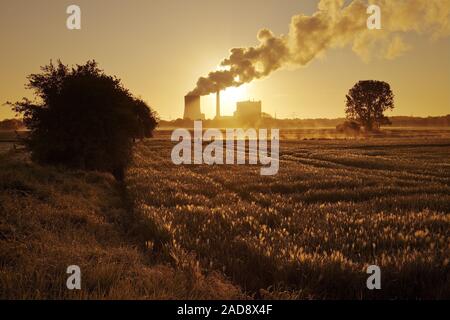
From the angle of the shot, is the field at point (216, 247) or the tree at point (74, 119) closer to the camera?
the field at point (216, 247)

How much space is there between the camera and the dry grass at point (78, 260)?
220 inches

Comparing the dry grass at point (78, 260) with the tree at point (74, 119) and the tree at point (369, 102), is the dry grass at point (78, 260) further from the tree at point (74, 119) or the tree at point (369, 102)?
the tree at point (369, 102)

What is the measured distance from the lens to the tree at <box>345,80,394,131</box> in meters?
108

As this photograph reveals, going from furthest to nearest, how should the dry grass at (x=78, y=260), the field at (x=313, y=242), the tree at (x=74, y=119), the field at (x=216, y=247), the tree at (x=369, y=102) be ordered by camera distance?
1. the tree at (x=369, y=102)
2. the tree at (x=74, y=119)
3. the field at (x=313, y=242)
4. the field at (x=216, y=247)
5. the dry grass at (x=78, y=260)

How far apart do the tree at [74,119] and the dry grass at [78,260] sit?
38.7 ft

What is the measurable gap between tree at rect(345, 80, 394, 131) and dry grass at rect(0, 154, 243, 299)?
352ft

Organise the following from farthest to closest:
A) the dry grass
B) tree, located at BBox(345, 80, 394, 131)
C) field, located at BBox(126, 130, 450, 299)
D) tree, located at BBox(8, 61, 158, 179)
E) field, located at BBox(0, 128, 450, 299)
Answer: tree, located at BBox(345, 80, 394, 131) → tree, located at BBox(8, 61, 158, 179) → field, located at BBox(126, 130, 450, 299) → field, located at BBox(0, 128, 450, 299) → the dry grass

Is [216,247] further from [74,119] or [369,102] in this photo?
[369,102]

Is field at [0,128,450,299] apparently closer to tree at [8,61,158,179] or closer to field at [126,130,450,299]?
field at [126,130,450,299]

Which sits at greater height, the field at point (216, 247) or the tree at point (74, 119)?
the tree at point (74, 119)

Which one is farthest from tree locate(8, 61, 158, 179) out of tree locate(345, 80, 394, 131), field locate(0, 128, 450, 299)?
tree locate(345, 80, 394, 131)

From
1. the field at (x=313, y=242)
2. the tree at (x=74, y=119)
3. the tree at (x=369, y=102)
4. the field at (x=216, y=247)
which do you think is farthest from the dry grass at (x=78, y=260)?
the tree at (x=369, y=102)
